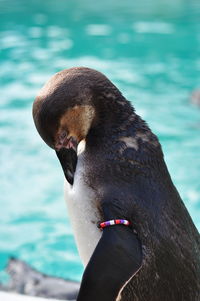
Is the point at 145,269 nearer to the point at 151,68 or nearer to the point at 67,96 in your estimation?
the point at 67,96

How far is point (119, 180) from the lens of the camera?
2.05m

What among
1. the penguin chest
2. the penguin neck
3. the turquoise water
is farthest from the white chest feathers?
the turquoise water

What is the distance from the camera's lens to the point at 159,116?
8.55 m

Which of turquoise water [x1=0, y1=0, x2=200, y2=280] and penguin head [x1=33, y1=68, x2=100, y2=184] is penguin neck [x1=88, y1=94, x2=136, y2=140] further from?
turquoise water [x1=0, y1=0, x2=200, y2=280]

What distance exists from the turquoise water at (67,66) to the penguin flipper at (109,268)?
3.67 metres

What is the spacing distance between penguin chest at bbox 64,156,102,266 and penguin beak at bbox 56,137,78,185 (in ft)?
0.06

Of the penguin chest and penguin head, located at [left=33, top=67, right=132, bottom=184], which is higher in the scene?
penguin head, located at [left=33, top=67, right=132, bottom=184]

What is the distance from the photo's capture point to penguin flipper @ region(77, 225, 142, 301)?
1830mm

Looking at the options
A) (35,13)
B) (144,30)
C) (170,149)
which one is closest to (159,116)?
(170,149)

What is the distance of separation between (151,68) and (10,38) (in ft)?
9.43

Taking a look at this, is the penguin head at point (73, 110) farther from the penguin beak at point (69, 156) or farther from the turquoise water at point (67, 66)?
the turquoise water at point (67, 66)

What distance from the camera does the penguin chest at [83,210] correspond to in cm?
210

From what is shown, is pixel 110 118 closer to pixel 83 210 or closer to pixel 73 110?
pixel 73 110

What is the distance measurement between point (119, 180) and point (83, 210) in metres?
0.16
